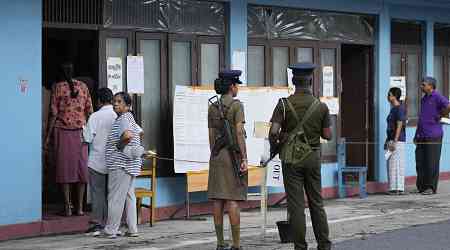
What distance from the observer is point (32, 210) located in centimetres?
1238

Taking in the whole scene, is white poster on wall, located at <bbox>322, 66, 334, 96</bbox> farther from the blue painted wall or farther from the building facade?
the blue painted wall

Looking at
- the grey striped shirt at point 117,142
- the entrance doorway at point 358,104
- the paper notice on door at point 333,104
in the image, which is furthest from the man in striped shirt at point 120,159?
the entrance doorway at point 358,104

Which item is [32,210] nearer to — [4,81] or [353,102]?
[4,81]

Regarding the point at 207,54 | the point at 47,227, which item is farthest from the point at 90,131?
the point at 207,54

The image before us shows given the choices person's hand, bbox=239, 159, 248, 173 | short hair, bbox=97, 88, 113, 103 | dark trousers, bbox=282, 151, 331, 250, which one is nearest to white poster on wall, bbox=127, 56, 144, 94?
short hair, bbox=97, 88, 113, 103

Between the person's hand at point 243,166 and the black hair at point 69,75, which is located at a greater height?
the black hair at point 69,75

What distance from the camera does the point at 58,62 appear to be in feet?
47.4

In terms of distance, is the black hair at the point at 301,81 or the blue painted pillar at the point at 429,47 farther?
the blue painted pillar at the point at 429,47

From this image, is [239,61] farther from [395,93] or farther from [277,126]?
[277,126]

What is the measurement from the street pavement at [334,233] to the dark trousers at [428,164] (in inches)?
62.4

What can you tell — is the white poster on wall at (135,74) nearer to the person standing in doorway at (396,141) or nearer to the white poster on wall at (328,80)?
the white poster on wall at (328,80)

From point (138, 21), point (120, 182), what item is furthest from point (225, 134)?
point (138, 21)

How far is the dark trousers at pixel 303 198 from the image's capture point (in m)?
10.3

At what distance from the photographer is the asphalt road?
1102cm
